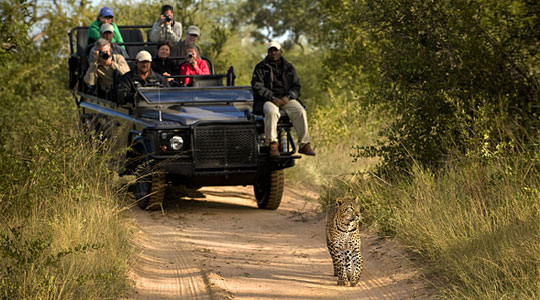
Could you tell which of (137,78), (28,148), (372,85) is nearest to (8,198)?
(28,148)

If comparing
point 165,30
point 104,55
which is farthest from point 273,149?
point 165,30

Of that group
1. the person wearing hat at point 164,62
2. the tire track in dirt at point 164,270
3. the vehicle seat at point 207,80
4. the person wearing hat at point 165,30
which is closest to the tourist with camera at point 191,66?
the person wearing hat at point 164,62

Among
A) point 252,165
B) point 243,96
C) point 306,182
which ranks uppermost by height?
point 243,96

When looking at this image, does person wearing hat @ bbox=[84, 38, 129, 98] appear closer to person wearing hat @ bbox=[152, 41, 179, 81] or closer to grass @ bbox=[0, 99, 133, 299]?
person wearing hat @ bbox=[152, 41, 179, 81]

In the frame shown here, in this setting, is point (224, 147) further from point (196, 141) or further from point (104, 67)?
point (104, 67)

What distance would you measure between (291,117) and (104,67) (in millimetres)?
2982

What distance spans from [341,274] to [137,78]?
5.33 meters

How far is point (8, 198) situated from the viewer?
6816 mm

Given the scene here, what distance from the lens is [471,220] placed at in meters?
6.45

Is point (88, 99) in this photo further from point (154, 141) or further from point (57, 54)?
point (57, 54)

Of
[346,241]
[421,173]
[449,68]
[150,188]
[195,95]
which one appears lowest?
[150,188]

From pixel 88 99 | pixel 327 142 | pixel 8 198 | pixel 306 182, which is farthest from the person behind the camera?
pixel 327 142

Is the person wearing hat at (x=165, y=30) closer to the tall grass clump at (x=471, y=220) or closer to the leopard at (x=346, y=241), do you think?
the tall grass clump at (x=471, y=220)

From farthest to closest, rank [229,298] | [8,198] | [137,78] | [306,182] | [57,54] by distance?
[57,54] → [306,182] → [137,78] → [8,198] → [229,298]
